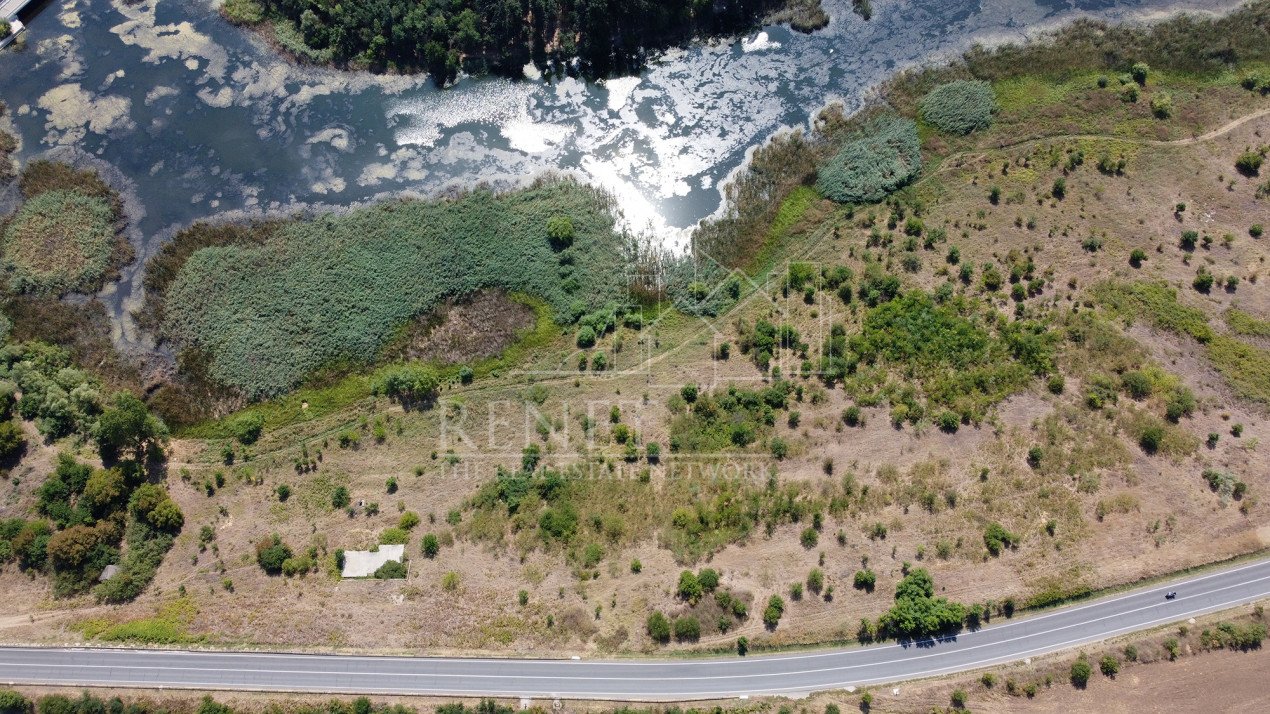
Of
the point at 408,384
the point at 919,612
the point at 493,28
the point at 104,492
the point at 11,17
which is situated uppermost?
the point at 11,17

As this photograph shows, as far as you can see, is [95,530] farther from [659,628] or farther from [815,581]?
[815,581]

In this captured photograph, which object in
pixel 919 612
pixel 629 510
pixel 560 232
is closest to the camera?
pixel 919 612

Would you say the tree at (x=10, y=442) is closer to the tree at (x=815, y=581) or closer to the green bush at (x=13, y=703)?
the green bush at (x=13, y=703)

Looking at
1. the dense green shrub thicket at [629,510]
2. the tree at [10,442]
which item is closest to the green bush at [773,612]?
the dense green shrub thicket at [629,510]

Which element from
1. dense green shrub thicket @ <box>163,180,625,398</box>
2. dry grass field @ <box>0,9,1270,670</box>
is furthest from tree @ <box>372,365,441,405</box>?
dense green shrub thicket @ <box>163,180,625,398</box>

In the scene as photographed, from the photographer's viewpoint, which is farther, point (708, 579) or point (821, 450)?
point (821, 450)

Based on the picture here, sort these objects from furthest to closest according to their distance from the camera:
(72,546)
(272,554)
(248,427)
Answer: (248,427) < (272,554) < (72,546)

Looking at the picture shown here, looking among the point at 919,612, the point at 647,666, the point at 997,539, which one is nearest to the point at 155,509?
the point at 647,666
